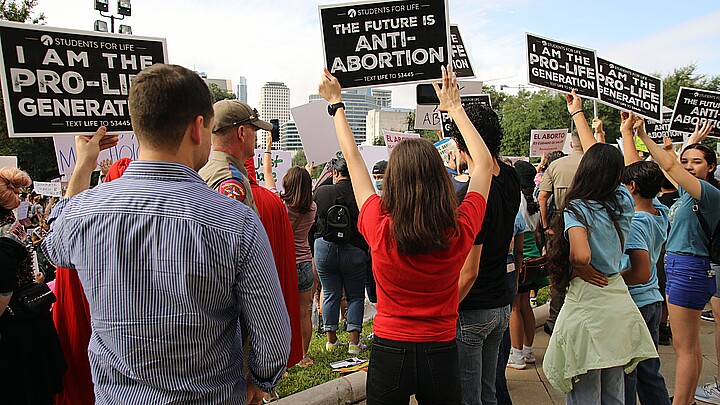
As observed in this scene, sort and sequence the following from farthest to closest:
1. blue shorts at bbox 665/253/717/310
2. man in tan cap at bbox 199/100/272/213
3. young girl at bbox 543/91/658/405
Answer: blue shorts at bbox 665/253/717/310 → young girl at bbox 543/91/658/405 → man in tan cap at bbox 199/100/272/213

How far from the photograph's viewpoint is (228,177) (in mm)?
2619

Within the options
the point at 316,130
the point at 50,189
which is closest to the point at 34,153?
the point at 50,189

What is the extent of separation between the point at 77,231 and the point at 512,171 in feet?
8.98

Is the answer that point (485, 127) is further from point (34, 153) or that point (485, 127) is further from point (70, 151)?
point (34, 153)

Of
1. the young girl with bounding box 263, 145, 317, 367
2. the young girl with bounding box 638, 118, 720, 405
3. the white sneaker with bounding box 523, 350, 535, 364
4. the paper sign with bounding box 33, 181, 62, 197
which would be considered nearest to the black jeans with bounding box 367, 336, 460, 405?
the young girl with bounding box 638, 118, 720, 405

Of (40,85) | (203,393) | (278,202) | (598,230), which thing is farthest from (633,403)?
(40,85)

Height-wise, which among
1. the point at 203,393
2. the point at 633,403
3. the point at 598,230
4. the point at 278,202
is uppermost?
the point at 278,202

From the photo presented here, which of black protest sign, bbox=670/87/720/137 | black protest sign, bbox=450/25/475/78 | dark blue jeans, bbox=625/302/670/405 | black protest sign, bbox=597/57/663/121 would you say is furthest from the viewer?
black protest sign, bbox=670/87/720/137

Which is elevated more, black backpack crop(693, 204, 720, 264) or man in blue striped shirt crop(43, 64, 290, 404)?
man in blue striped shirt crop(43, 64, 290, 404)

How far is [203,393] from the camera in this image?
1.75 m

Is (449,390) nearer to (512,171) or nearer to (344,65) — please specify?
(512,171)

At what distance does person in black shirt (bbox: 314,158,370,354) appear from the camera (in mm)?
5844

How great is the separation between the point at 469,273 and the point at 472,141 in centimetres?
78

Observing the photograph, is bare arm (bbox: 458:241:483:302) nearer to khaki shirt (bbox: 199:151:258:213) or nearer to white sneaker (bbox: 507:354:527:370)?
khaki shirt (bbox: 199:151:258:213)
